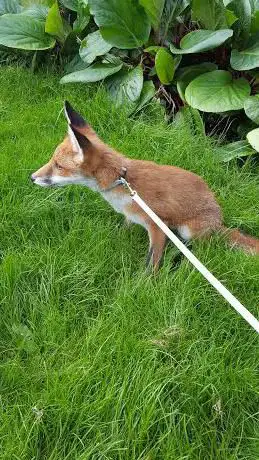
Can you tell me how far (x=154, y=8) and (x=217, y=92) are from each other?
941 millimetres

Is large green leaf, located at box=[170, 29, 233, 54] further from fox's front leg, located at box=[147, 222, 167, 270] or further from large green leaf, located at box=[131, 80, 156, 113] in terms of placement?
fox's front leg, located at box=[147, 222, 167, 270]

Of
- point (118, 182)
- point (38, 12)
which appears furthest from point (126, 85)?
point (118, 182)

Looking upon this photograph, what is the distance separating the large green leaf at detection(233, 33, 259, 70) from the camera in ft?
15.3

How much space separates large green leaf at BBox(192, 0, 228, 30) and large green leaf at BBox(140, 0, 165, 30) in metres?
0.28

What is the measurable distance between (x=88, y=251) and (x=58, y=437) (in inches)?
50.8

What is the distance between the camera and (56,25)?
5.35 m

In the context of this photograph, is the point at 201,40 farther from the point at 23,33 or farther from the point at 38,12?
the point at 38,12

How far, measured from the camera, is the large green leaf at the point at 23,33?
5.32 meters

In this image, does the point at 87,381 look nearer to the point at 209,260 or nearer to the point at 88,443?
the point at 88,443

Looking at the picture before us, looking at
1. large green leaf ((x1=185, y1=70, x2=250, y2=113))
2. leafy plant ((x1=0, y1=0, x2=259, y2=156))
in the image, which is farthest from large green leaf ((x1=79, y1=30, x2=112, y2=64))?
large green leaf ((x1=185, y1=70, x2=250, y2=113))

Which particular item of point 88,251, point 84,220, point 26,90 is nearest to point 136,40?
point 26,90

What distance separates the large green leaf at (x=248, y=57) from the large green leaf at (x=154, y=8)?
0.72 metres

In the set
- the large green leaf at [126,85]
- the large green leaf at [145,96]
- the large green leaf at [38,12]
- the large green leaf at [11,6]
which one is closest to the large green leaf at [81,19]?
the large green leaf at [38,12]

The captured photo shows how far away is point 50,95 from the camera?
5438 millimetres
